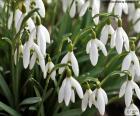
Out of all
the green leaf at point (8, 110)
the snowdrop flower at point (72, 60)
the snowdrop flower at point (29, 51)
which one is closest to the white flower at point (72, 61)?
the snowdrop flower at point (72, 60)

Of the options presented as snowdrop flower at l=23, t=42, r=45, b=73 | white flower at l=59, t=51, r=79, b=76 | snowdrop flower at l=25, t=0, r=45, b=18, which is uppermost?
snowdrop flower at l=25, t=0, r=45, b=18

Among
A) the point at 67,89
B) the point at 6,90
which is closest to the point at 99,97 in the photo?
the point at 67,89

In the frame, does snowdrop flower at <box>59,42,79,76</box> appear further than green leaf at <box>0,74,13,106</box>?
No

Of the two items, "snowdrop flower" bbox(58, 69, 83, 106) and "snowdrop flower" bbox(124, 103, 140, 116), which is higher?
"snowdrop flower" bbox(58, 69, 83, 106)

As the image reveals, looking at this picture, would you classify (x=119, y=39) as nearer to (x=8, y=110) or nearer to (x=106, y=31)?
(x=106, y=31)

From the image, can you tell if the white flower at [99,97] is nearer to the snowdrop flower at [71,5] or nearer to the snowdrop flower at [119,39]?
the snowdrop flower at [119,39]

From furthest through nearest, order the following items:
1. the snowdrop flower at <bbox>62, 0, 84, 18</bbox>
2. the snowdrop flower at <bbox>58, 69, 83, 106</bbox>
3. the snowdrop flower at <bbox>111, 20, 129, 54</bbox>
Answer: the snowdrop flower at <bbox>62, 0, 84, 18</bbox> → the snowdrop flower at <bbox>111, 20, 129, 54</bbox> → the snowdrop flower at <bbox>58, 69, 83, 106</bbox>

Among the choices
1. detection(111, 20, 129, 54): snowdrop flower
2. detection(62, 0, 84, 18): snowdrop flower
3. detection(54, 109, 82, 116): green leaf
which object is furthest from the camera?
detection(62, 0, 84, 18): snowdrop flower

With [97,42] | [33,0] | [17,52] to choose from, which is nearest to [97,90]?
[97,42]

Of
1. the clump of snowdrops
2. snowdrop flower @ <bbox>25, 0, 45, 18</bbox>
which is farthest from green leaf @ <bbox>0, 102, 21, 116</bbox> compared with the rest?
snowdrop flower @ <bbox>25, 0, 45, 18</bbox>

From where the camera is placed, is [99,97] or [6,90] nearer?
[99,97]

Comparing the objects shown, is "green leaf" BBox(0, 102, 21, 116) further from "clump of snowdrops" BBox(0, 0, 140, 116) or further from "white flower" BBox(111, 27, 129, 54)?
"white flower" BBox(111, 27, 129, 54)
